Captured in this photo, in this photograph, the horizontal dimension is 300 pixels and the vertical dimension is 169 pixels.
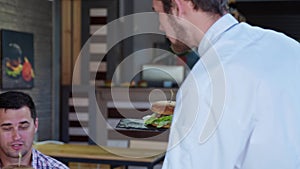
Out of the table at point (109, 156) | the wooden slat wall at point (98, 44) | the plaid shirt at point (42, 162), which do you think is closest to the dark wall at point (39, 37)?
the wooden slat wall at point (98, 44)

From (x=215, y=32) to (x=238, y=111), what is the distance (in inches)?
6.8

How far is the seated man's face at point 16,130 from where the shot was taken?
1896 mm

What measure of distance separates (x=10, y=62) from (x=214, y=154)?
4476 mm

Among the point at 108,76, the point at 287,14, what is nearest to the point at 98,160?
the point at 108,76

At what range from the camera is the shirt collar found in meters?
0.92

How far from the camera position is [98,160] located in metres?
3.08

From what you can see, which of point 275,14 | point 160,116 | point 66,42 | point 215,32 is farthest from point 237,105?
point 275,14

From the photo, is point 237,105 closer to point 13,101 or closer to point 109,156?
point 13,101

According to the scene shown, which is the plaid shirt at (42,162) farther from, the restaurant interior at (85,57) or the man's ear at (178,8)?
the restaurant interior at (85,57)

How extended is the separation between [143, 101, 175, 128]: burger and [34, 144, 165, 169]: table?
1598 mm

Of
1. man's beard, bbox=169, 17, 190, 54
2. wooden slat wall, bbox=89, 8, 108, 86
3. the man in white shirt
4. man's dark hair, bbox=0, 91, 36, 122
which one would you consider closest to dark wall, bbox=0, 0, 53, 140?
wooden slat wall, bbox=89, 8, 108, 86

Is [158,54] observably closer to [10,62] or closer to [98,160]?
[10,62]

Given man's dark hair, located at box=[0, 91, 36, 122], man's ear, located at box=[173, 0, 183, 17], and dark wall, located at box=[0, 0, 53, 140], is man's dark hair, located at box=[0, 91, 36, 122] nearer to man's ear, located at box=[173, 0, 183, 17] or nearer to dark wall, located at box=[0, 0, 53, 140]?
man's ear, located at box=[173, 0, 183, 17]

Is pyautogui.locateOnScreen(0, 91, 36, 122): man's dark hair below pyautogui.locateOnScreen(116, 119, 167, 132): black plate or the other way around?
below
